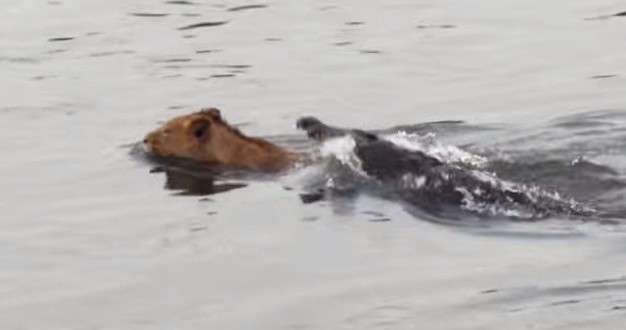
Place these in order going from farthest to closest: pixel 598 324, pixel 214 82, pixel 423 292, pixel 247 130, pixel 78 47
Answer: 1. pixel 78 47
2. pixel 214 82
3. pixel 247 130
4. pixel 423 292
5. pixel 598 324

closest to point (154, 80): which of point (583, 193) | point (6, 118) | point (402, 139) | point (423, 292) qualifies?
point (6, 118)

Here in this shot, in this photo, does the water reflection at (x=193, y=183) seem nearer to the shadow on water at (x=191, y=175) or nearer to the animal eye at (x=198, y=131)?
the shadow on water at (x=191, y=175)

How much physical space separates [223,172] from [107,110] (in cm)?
207

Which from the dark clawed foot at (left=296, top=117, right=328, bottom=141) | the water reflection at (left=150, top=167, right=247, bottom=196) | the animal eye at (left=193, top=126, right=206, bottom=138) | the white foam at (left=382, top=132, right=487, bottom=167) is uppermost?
the dark clawed foot at (left=296, top=117, right=328, bottom=141)

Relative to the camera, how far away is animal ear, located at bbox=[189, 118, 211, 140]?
469 inches

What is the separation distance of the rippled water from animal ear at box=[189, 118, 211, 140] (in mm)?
245

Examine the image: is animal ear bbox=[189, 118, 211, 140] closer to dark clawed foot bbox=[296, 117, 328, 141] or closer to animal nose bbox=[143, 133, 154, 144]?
animal nose bbox=[143, 133, 154, 144]

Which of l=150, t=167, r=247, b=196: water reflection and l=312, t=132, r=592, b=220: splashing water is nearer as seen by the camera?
l=312, t=132, r=592, b=220: splashing water

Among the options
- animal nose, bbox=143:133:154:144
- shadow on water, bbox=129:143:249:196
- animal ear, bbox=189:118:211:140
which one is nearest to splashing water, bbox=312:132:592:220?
shadow on water, bbox=129:143:249:196

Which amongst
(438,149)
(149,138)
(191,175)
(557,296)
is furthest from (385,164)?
(557,296)

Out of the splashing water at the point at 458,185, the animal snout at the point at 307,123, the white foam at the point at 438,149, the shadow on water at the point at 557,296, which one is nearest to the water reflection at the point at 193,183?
the animal snout at the point at 307,123

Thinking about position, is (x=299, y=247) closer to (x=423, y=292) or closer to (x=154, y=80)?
(x=423, y=292)

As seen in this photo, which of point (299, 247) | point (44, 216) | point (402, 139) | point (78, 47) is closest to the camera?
point (299, 247)

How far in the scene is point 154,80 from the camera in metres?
14.5
